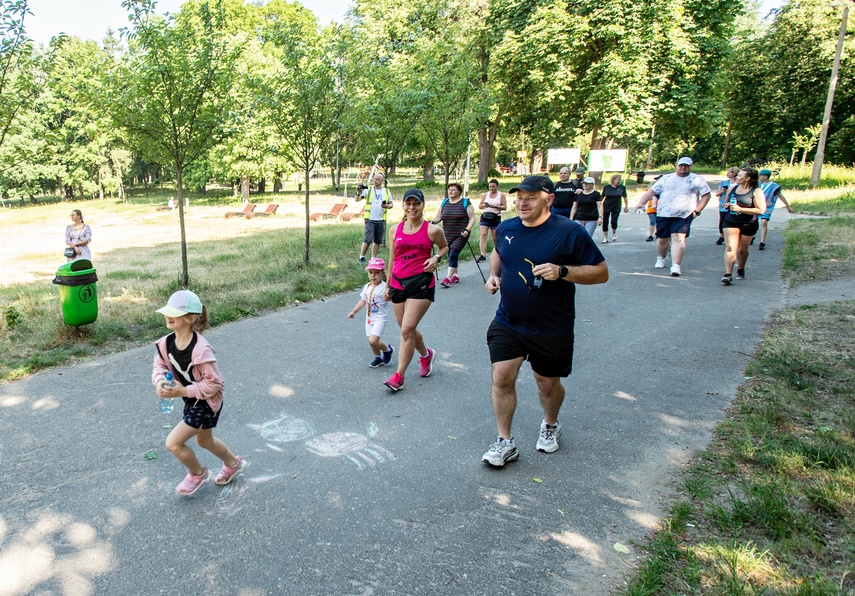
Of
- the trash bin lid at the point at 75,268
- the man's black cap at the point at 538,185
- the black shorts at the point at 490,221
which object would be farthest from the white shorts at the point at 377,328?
the black shorts at the point at 490,221

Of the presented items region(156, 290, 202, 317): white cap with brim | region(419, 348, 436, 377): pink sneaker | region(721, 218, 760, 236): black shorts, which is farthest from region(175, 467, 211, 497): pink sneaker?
region(721, 218, 760, 236): black shorts

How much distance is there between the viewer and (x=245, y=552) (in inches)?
119

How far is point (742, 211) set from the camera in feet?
28.1

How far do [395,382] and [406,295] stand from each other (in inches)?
31.6

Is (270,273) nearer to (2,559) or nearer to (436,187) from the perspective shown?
(2,559)

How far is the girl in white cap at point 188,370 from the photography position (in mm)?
3195

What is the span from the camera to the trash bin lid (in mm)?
6546

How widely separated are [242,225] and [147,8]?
51.9ft

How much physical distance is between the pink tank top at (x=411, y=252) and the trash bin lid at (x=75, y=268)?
4047 millimetres

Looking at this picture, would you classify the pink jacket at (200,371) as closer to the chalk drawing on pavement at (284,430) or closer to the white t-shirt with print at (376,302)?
the chalk drawing on pavement at (284,430)

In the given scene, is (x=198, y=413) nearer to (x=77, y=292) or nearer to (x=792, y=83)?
(x=77, y=292)

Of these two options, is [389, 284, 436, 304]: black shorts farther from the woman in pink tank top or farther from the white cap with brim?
the white cap with brim

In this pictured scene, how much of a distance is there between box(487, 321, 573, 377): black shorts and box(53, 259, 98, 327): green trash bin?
17.3 feet

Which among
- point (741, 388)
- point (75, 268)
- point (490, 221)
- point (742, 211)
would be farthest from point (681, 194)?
point (75, 268)
